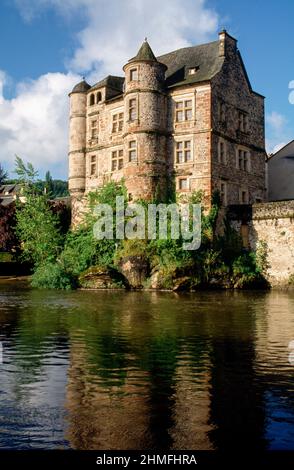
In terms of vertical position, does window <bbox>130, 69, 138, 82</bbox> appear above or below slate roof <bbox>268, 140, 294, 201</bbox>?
above

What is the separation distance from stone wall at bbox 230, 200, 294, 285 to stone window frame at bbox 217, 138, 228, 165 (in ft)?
13.4

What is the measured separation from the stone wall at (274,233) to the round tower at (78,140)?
14.8 meters

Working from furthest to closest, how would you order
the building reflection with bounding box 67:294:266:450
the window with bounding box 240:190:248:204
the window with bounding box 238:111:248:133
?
1. the window with bounding box 238:111:248:133
2. the window with bounding box 240:190:248:204
3. the building reflection with bounding box 67:294:266:450

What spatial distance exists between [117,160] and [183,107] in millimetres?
7209

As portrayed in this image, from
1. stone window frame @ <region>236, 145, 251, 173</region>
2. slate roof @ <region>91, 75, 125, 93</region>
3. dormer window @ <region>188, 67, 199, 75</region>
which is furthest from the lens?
slate roof @ <region>91, 75, 125, 93</region>

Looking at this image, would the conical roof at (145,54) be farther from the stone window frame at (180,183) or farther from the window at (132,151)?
the stone window frame at (180,183)

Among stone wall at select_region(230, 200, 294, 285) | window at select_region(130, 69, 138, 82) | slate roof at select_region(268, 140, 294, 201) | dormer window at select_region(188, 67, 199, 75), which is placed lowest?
stone wall at select_region(230, 200, 294, 285)

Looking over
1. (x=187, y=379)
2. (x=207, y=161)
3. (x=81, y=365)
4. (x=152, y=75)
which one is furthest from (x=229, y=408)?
(x=152, y=75)

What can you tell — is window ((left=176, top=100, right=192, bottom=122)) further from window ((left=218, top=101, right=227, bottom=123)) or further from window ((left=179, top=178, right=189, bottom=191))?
window ((left=179, top=178, right=189, bottom=191))

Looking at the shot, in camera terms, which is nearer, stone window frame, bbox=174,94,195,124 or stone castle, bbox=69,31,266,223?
stone castle, bbox=69,31,266,223

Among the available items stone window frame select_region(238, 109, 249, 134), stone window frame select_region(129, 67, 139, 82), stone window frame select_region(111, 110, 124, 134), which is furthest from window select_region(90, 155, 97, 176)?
stone window frame select_region(238, 109, 249, 134)

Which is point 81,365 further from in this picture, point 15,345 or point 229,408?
point 229,408

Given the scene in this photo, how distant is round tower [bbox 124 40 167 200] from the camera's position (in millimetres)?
36469

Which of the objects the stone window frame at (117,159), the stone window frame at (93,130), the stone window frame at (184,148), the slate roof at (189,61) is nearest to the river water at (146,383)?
the stone window frame at (184,148)
